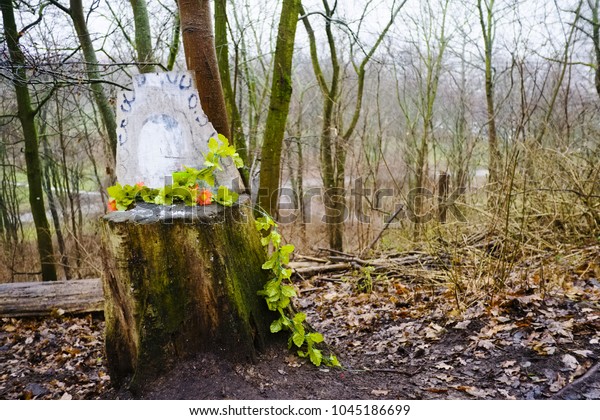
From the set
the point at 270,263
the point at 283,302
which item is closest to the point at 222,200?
the point at 270,263

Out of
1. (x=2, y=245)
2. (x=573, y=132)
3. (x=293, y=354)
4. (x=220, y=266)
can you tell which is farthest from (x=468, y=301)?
(x=2, y=245)

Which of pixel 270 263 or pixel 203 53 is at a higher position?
pixel 203 53

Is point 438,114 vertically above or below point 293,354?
above

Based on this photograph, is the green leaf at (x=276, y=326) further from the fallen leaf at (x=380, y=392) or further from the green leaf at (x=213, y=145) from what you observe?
the green leaf at (x=213, y=145)

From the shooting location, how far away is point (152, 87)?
306 centimetres

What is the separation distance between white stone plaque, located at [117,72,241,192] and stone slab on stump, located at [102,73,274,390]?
361 millimetres

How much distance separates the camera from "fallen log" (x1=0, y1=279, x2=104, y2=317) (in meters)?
4.79

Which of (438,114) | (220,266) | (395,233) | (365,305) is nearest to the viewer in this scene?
(220,266)

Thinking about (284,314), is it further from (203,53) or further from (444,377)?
(203,53)

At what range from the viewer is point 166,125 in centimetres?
305

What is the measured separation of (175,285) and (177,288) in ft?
0.07

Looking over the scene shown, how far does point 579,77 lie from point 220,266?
9.89 m

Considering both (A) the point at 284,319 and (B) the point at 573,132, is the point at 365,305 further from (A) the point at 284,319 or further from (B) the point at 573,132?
(B) the point at 573,132

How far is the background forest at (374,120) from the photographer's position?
4.55m
